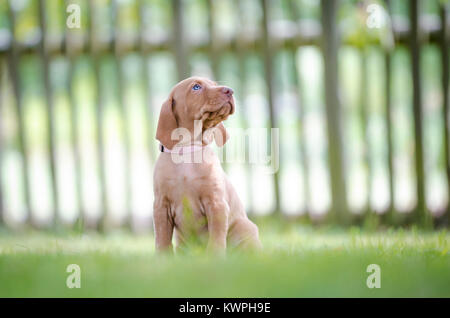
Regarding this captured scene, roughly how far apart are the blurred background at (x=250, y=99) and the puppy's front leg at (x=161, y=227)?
6.49 feet

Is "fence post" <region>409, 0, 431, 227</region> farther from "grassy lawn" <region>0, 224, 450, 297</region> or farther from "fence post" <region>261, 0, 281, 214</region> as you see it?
"grassy lawn" <region>0, 224, 450, 297</region>

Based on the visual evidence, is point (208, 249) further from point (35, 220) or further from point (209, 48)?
point (35, 220)

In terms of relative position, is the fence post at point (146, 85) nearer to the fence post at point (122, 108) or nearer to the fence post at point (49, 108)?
the fence post at point (122, 108)

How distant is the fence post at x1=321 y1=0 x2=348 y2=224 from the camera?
4.47 metres

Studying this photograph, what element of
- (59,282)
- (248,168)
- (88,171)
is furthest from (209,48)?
(59,282)

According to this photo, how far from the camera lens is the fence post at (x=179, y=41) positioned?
15.0 ft

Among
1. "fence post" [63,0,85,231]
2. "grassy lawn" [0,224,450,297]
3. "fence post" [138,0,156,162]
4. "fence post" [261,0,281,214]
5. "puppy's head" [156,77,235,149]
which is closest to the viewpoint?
"grassy lawn" [0,224,450,297]

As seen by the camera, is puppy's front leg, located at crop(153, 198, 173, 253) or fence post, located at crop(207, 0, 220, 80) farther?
fence post, located at crop(207, 0, 220, 80)

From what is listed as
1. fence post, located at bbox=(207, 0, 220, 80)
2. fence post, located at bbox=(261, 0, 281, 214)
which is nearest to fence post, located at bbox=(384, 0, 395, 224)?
fence post, located at bbox=(261, 0, 281, 214)

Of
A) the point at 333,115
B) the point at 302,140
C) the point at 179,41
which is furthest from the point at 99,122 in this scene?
the point at 333,115

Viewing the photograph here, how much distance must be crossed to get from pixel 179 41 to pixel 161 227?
2646 millimetres

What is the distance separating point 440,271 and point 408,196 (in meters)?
2.50

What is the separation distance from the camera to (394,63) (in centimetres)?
438

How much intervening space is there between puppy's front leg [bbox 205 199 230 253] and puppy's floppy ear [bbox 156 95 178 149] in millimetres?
355
